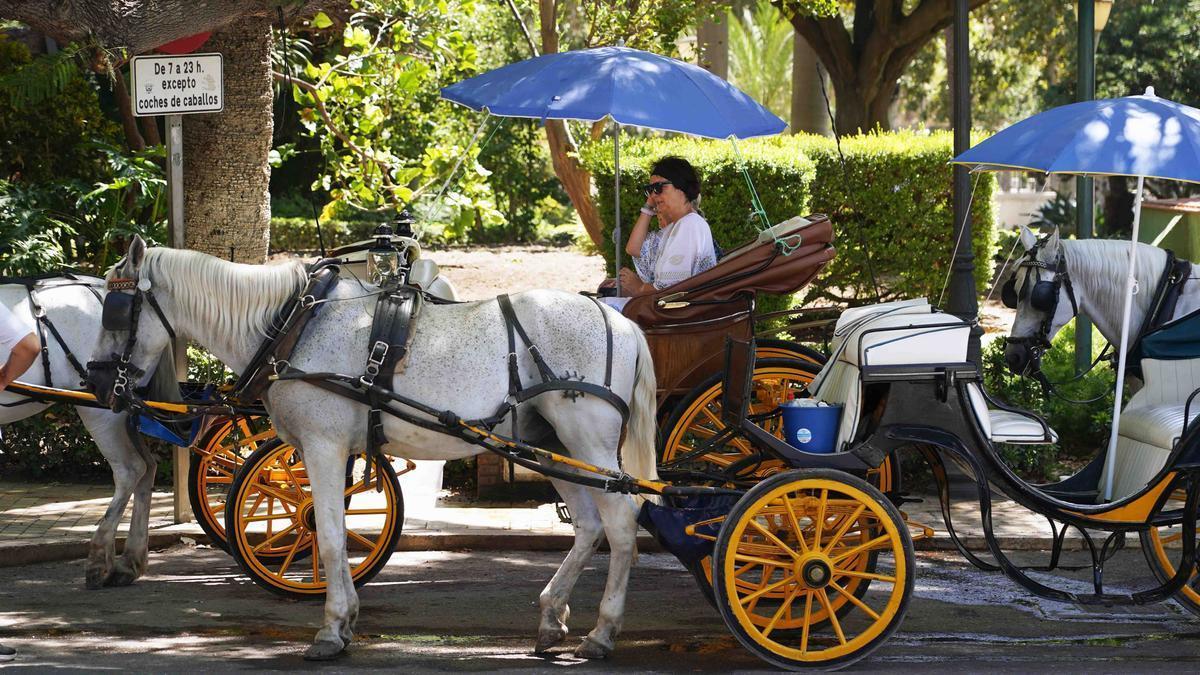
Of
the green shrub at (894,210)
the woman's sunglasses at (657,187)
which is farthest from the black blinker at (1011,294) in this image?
the green shrub at (894,210)

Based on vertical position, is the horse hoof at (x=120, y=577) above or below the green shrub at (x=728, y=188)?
below

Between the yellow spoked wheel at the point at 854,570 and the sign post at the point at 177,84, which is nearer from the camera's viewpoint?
the yellow spoked wheel at the point at 854,570

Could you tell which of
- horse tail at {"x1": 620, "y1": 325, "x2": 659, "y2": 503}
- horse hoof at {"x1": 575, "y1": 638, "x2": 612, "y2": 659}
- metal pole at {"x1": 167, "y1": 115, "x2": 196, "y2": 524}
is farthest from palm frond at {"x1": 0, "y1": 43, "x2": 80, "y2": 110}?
horse hoof at {"x1": 575, "y1": 638, "x2": 612, "y2": 659}

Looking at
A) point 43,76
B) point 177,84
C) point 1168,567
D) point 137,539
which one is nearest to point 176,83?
point 177,84

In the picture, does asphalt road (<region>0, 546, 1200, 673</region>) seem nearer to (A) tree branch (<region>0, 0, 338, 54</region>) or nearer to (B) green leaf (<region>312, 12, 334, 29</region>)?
(A) tree branch (<region>0, 0, 338, 54</region>)

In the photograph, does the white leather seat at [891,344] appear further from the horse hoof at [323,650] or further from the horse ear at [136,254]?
the horse ear at [136,254]

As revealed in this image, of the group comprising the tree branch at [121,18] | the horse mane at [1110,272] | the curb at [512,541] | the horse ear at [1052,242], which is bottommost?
the curb at [512,541]

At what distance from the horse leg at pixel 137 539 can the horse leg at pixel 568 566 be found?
2455mm

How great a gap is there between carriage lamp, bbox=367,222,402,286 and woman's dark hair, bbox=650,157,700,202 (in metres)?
1.79

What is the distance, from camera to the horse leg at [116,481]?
7.09 m

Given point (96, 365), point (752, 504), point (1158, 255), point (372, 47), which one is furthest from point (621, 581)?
point (372, 47)

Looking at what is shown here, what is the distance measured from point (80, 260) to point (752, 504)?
758 cm

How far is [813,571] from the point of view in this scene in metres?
5.64

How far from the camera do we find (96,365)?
5891mm
